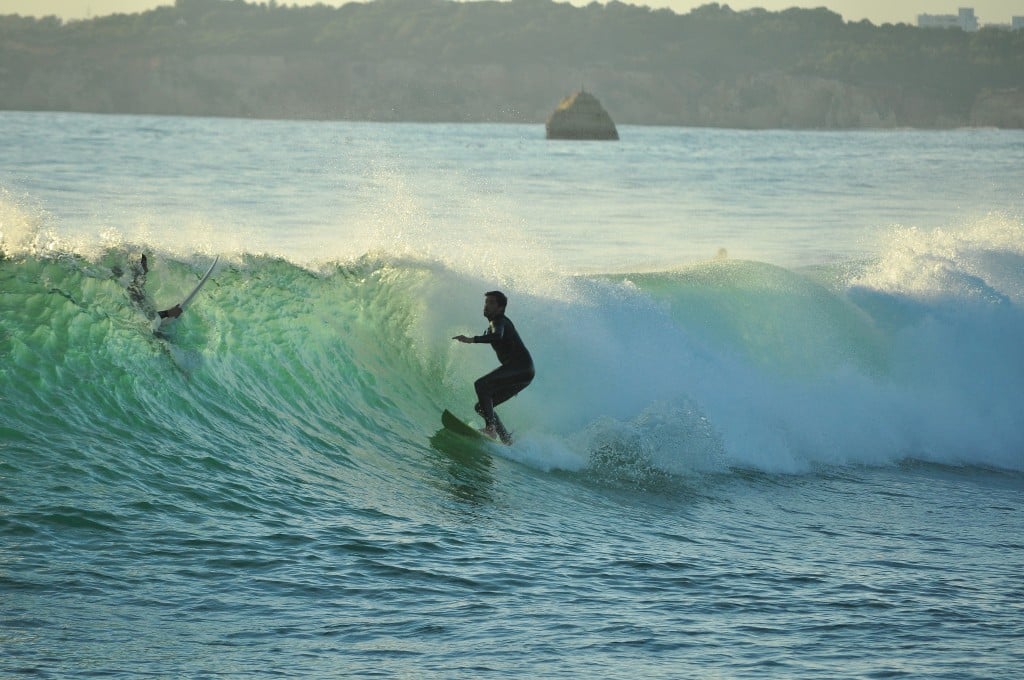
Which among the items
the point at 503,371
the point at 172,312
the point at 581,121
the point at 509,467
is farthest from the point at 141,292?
the point at 581,121

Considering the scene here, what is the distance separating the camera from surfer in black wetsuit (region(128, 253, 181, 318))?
11406 millimetres

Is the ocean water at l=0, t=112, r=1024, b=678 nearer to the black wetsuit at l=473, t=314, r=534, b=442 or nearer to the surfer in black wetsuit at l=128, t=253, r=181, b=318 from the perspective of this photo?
the surfer in black wetsuit at l=128, t=253, r=181, b=318

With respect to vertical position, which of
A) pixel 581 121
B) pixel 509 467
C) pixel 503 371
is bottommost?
pixel 509 467

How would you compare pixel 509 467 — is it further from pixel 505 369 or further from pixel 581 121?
pixel 581 121

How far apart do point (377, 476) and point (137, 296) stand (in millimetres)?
3037

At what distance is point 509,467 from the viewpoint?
1089 cm

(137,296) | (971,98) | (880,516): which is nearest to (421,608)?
(880,516)

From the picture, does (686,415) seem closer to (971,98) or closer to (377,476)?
(377,476)

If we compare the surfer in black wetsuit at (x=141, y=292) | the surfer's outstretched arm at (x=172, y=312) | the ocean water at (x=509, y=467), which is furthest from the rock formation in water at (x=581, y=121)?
the surfer's outstretched arm at (x=172, y=312)

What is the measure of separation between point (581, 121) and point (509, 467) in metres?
107

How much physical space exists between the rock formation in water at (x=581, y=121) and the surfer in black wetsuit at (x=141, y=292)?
332 ft

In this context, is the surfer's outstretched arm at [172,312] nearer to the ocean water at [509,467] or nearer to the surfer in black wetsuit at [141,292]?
the surfer in black wetsuit at [141,292]

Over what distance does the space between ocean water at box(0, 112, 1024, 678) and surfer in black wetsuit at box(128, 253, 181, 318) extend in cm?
10

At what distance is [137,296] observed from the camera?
1172cm
